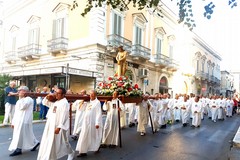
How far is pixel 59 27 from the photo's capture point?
78.4 feet

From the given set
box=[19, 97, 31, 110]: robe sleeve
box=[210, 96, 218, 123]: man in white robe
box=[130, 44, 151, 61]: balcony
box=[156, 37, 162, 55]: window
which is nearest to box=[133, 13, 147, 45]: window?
box=[130, 44, 151, 61]: balcony

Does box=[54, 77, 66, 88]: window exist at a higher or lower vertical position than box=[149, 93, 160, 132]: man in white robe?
higher

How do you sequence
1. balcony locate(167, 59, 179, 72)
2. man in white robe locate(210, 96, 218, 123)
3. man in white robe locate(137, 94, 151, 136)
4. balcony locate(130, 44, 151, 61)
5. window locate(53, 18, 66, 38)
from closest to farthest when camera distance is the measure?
man in white robe locate(137, 94, 151, 136), man in white robe locate(210, 96, 218, 123), window locate(53, 18, 66, 38), balcony locate(130, 44, 151, 61), balcony locate(167, 59, 179, 72)

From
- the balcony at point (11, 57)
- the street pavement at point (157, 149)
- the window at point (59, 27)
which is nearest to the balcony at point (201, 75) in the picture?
the window at point (59, 27)

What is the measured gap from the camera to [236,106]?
2877 centimetres

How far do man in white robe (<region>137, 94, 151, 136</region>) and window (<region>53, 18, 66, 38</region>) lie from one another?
47.0 feet

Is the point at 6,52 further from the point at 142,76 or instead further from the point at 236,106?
the point at 236,106

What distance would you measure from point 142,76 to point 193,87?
18429mm

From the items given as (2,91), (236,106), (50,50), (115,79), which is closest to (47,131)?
(115,79)

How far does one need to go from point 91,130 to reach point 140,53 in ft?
61.3

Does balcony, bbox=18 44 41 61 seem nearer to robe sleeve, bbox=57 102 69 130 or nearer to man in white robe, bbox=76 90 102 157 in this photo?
man in white robe, bbox=76 90 102 157

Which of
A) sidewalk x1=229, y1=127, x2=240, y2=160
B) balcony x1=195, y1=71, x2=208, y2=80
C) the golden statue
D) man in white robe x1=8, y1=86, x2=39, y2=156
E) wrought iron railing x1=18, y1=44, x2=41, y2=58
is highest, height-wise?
wrought iron railing x1=18, y1=44, x2=41, y2=58

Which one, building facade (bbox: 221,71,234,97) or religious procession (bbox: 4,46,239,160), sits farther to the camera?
building facade (bbox: 221,71,234,97)

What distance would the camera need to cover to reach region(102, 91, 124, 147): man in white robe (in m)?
8.55
